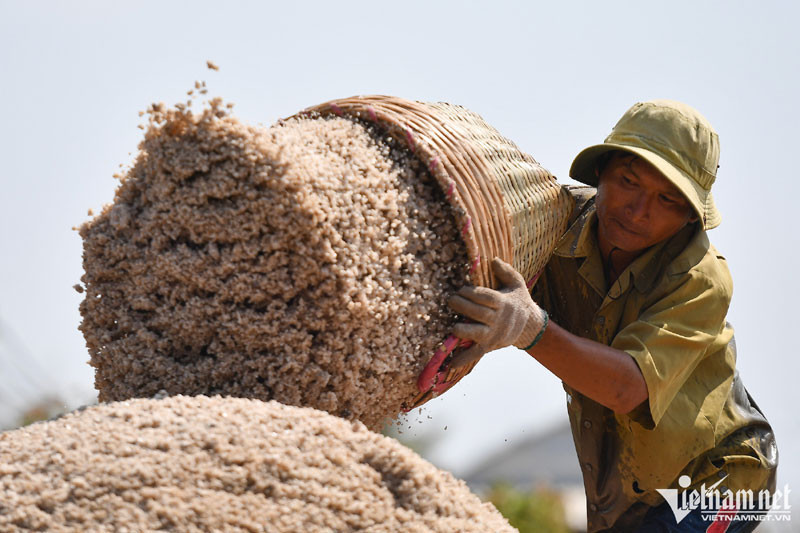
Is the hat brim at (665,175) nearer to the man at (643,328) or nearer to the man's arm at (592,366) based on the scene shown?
the man at (643,328)

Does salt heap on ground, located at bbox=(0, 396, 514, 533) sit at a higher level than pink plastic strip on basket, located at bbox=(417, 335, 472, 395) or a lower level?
higher

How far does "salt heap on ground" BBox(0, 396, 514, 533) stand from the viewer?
1.40m

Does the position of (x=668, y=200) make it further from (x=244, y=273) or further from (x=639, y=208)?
(x=244, y=273)

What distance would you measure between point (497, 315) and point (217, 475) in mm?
818

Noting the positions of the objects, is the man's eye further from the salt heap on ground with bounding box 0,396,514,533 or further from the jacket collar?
the salt heap on ground with bounding box 0,396,514,533

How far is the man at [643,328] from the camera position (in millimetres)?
2209

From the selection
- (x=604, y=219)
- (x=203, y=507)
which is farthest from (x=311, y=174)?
(x=604, y=219)

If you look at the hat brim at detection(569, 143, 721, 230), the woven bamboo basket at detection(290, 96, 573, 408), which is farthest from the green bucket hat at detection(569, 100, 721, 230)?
the woven bamboo basket at detection(290, 96, 573, 408)

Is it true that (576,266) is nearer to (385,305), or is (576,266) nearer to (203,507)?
(385,305)

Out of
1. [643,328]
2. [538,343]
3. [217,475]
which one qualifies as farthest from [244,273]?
[643,328]

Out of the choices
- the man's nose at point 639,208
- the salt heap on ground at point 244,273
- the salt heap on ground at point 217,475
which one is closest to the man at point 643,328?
the man's nose at point 639,208

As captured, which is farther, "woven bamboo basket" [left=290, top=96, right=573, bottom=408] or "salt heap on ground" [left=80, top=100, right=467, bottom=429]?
"woven bamboo basket" [left=290, top=96, right=573, bottom=408]

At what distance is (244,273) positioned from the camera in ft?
5.75

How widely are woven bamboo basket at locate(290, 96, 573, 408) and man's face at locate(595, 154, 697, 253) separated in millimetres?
201
